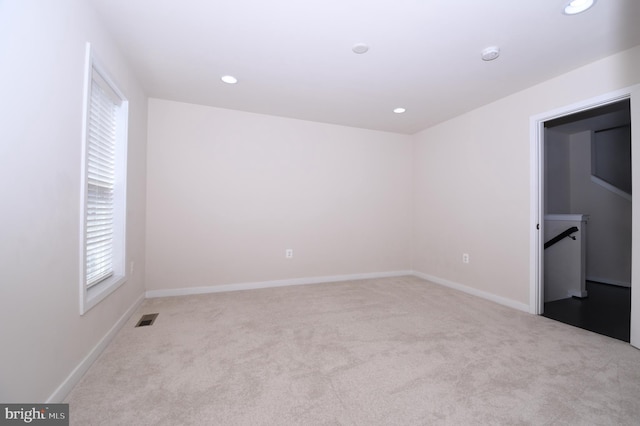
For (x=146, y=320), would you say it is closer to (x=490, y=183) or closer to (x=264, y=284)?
(x=264, y=284)

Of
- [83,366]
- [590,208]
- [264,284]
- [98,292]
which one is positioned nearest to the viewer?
[83,366]

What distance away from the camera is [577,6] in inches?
72.5

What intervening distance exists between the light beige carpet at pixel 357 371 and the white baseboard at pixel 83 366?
55mm

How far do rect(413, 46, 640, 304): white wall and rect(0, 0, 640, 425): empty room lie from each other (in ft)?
0.08

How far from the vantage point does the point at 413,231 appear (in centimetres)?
483

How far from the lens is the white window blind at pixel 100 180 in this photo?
2.12m

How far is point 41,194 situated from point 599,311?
5.01 metres

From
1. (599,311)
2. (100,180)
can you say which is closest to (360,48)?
(100,180)

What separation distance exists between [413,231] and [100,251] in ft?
14.2

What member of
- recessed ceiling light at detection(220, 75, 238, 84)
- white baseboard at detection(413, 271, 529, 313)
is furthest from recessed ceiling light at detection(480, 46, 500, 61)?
white baseboard at detection(413, 271, 529, 313)

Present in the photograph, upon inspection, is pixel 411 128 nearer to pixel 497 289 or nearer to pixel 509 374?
pixel 497 289

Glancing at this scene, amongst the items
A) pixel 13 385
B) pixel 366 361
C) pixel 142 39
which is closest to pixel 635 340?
pixel 366 361

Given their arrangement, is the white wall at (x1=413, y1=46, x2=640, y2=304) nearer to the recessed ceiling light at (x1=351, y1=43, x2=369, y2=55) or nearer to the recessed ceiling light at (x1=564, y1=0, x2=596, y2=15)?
→ the recessed ceiling light at (x1=564, y1=0, x2=596, y2=15)

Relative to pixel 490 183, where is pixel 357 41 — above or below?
above
